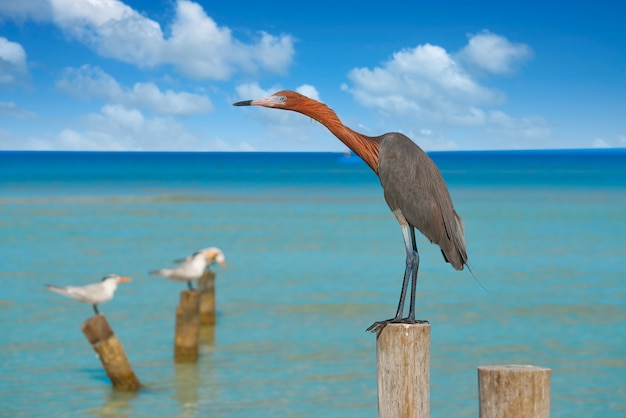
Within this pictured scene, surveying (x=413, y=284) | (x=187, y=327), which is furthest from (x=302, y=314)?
(x=413, y=284)

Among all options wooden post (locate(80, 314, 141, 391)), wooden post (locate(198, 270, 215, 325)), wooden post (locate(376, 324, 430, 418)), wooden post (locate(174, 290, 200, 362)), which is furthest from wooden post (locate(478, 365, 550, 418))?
wooden post (locate(198, 270, 215, 325))

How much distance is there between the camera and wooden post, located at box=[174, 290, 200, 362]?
10695mm

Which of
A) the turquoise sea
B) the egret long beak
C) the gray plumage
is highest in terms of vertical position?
the egret long beak

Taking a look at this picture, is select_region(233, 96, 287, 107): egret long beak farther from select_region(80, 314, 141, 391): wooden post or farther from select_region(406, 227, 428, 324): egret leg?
select_region(80, 314, 141, 391): wooden post

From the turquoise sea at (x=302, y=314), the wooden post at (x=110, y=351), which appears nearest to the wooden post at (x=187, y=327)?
the turquoise sea at (x=302, y=314)

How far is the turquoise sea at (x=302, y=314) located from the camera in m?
10.5

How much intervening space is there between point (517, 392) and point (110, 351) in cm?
636

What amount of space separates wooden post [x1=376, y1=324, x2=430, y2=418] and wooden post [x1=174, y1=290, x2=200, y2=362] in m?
6.29

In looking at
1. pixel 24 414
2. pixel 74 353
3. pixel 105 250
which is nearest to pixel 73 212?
pixel 105 250

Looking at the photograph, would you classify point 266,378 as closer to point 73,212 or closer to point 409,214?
point 409,214

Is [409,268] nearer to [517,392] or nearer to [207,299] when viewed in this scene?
[517,392]

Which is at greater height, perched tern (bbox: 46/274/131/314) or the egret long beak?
the egret long beak

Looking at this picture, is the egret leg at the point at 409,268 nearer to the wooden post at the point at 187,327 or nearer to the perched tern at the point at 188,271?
the wooden post at the point at 187,327

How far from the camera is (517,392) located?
4.32m
